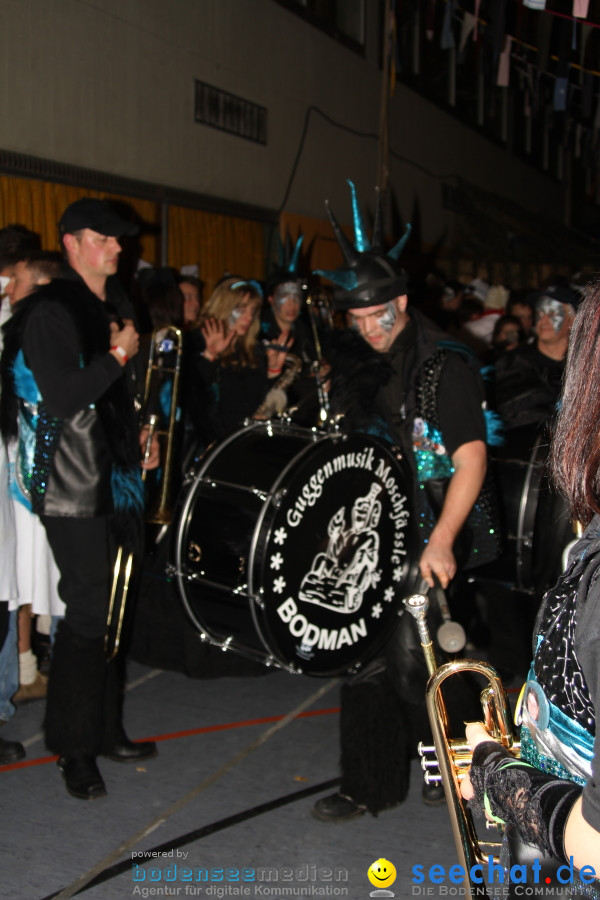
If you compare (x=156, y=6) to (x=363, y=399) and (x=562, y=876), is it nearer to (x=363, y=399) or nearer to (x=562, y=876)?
(x=363, y=399)

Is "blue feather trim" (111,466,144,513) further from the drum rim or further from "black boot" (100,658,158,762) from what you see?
"black boot" (100,658,158,762)

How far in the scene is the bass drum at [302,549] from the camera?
130 inches

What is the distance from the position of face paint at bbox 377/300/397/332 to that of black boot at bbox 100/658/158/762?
5.67 ft

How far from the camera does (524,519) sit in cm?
425

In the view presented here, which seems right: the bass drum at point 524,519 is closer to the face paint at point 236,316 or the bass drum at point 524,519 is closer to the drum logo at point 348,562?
the drum logo at point 348,562

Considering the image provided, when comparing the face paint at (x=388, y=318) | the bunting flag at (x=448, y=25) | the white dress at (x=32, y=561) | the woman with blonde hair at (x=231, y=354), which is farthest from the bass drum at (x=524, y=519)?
the bunting flag at (x=448, y=25)

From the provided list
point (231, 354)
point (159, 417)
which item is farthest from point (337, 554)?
point (231, 354)

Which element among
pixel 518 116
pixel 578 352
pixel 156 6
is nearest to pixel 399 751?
pixel 578 352

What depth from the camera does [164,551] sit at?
472 centimetres

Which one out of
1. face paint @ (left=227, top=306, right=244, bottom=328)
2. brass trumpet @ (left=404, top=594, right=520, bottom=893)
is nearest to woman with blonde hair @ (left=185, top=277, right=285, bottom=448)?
face paint @ (left=227, top=306, right=244, bottom=328)

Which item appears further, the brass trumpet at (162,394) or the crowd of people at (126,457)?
the brass trumpet at (162,394)

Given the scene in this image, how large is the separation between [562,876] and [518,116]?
22.1m

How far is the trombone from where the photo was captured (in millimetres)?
3951

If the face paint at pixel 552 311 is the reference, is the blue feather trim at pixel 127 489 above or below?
below
